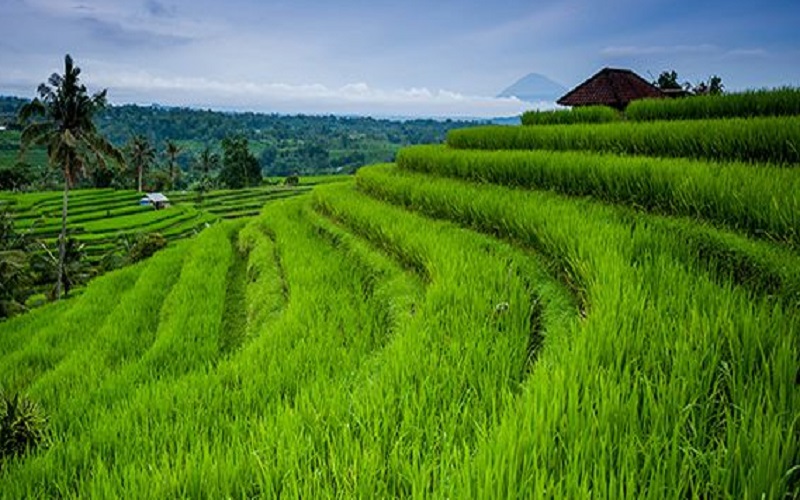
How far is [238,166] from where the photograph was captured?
64.8m

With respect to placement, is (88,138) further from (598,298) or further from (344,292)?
(598,298)

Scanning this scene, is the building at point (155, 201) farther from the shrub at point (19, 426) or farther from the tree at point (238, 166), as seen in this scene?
the shrub at point (19, 426)

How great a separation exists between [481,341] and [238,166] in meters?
65.8

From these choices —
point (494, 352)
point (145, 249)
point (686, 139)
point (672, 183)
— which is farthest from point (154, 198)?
point (494, 352)

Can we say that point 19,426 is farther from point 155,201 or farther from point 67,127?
point 155,201

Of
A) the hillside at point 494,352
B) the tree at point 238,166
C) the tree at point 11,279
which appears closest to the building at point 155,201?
the tree at point 238,166

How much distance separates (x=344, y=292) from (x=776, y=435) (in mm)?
4836

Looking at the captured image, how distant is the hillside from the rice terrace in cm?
2

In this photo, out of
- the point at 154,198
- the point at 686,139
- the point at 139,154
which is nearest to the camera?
the point at 686,139

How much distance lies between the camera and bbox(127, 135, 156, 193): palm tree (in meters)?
57.9

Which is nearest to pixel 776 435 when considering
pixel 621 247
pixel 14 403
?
pixel 621 247

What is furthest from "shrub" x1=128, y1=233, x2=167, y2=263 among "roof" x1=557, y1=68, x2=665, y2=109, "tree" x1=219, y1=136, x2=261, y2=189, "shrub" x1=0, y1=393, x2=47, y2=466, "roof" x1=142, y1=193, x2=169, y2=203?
"tree" x1=219, y1=136, x2=261, y2=189

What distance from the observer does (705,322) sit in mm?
2533

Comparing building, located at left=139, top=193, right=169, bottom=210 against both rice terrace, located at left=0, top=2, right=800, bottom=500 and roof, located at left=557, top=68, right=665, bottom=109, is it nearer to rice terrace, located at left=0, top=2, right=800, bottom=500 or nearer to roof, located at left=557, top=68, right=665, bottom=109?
rice terrace, located at left=0, top=2, right=800, bottom=500
